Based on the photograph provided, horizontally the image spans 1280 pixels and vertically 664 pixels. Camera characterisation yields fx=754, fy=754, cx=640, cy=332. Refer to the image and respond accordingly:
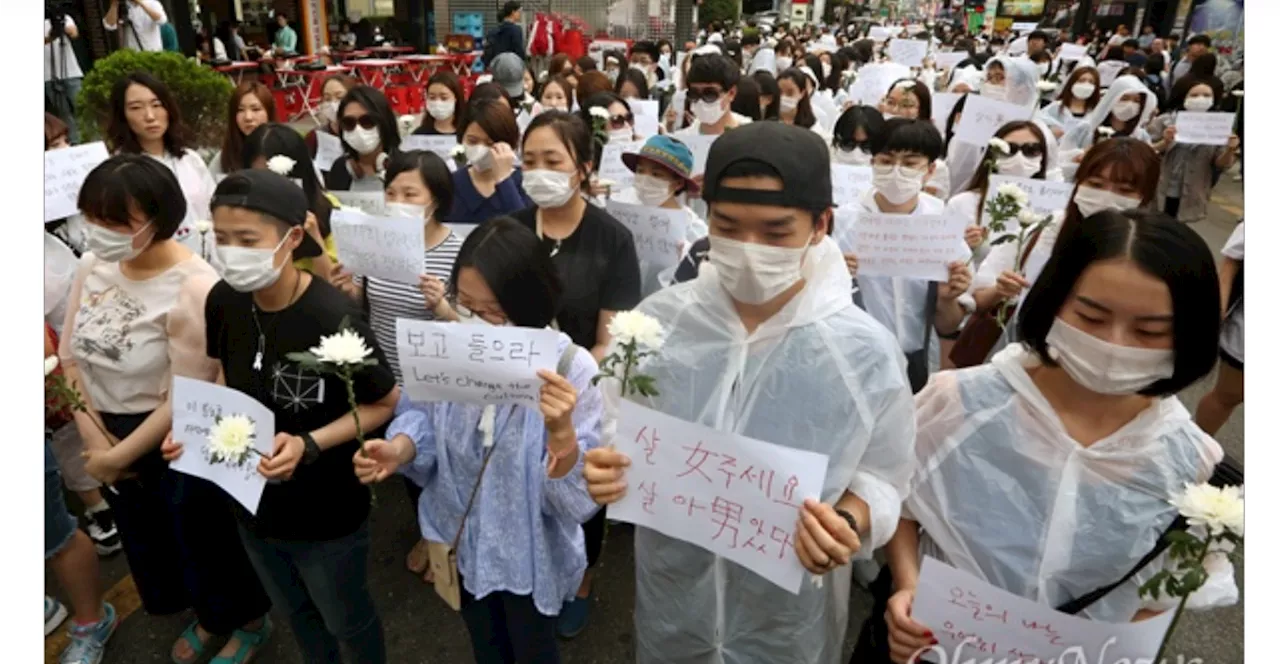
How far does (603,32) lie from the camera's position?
25.6 meters

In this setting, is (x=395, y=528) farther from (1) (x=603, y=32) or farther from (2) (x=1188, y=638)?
(1) (x=603, y=32)

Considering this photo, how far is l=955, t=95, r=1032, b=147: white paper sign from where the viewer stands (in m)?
5.40

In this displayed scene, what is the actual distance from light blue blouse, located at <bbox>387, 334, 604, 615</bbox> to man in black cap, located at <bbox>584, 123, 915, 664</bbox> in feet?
0.92

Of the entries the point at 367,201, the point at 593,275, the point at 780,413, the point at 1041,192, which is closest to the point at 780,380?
the point at 780,413

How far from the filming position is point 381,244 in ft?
9.77

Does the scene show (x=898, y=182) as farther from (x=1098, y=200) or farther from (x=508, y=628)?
(x=508, y=628)

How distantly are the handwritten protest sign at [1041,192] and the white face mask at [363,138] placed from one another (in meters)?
3.33

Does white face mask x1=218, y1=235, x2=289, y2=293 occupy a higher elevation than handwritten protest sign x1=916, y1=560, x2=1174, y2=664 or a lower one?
higher

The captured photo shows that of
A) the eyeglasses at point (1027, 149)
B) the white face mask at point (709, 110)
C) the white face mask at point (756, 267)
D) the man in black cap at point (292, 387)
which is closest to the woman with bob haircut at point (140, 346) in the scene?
the man in black cap at point (292, 387)

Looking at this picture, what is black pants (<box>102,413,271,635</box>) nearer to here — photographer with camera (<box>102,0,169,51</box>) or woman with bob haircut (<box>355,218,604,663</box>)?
woman with bob haircut (<box>355,218,604,663</box>)

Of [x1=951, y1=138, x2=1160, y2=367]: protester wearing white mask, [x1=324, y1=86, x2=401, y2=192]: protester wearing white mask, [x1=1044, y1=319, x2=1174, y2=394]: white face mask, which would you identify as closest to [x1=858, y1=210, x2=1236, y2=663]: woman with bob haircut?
[x1=1044, y1=319, x2=1174, y2=394]: white face mask

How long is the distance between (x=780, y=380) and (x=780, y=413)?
0.08m

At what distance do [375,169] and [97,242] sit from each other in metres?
2.32

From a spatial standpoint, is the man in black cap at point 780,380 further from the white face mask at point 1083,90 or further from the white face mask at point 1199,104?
the white face mask at point 1199,104
